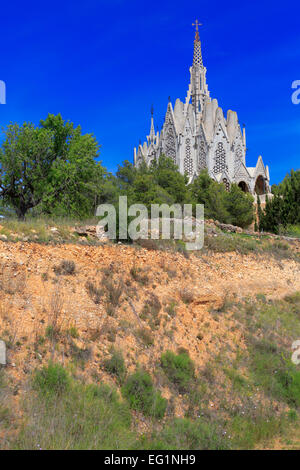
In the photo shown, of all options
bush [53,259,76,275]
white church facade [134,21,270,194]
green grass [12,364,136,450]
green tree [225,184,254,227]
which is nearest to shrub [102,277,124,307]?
bush [53,259,76,275]

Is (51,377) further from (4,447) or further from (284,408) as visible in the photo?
(284,408)

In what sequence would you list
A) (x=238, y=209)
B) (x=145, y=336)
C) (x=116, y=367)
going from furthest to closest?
(x=238, y=209) → (x=145, y=336) → (x=116, y=367)

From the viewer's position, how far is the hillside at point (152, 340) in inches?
218

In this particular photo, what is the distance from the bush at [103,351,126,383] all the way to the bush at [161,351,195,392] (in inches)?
34.5

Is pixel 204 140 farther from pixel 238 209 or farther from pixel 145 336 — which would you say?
pixel 145 336

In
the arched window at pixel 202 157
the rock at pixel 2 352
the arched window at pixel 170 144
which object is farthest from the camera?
the arched window at pixel 170 144

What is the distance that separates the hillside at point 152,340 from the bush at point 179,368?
20 millimetres

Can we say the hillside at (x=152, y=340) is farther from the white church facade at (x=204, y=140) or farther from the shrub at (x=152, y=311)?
the white church facade at (x=204, y=140)

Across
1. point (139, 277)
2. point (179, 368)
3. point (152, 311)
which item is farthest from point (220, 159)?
point (179, 368)

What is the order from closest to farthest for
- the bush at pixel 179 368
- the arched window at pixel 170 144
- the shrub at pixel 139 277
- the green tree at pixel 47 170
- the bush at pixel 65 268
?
the bush at pixel 179 368, the bush at pixel 65 268, the shrub at pixel 139 277, the green tree at pixel 47 170, the arched window at pixel 170 144

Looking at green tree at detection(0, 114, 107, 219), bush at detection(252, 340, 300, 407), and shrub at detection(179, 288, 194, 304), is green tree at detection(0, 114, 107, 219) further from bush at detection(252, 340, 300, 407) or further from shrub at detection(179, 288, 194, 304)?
bush at detection(252, 340, 300, 407)

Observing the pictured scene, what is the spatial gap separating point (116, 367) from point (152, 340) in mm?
1197

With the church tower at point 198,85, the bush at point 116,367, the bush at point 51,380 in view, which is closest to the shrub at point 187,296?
the bush at point 116,367

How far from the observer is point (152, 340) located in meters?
7.37
